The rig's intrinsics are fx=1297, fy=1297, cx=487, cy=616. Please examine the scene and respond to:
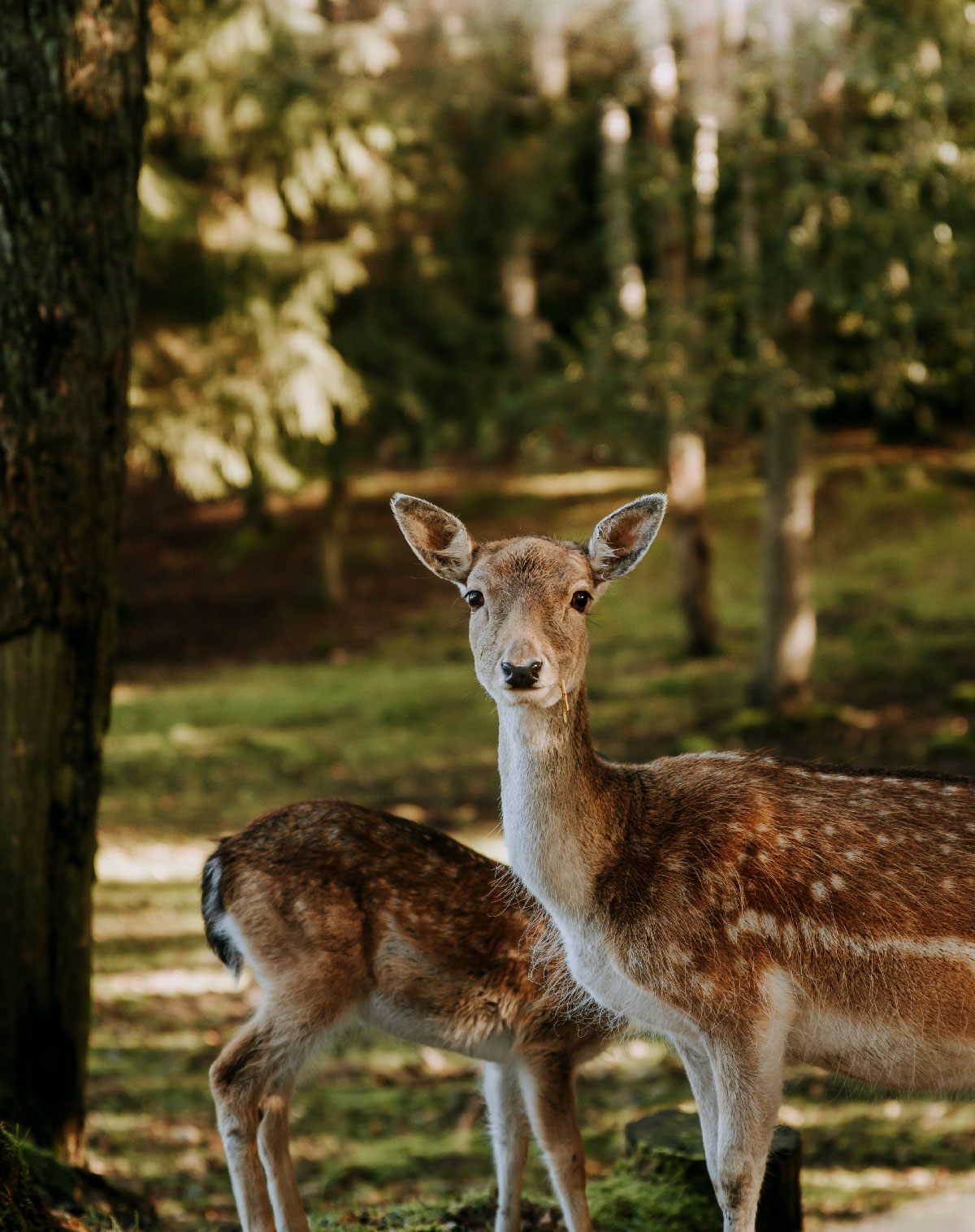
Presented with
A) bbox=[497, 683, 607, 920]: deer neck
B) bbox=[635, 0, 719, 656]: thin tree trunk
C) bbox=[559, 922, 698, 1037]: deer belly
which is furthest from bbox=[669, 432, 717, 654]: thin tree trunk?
bbox=[559, 922, 698, 1037]: deer belly

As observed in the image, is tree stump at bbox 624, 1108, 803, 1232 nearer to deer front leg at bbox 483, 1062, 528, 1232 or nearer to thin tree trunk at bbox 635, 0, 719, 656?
deer front leg at bbox 483, 1062, 528, 1232

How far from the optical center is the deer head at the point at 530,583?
3.53 meters

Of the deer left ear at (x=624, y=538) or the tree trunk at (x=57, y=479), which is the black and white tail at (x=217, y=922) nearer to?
the tree trunk at (x=57, y=479)

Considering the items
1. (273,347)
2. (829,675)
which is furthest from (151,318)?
(829,675)

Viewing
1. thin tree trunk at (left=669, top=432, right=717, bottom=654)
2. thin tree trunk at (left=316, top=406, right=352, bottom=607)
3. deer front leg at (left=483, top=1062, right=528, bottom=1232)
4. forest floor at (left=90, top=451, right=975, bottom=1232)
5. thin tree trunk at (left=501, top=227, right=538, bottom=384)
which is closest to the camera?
deer front leg at (left=483, top=1062, right=528, bottom=1232)

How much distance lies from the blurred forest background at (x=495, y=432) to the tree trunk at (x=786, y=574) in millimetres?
44

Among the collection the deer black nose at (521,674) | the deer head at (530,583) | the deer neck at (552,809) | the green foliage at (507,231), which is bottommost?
the deer neck at (552,809)

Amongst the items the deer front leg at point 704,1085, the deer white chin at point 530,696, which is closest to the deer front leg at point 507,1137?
the deer front leg at point 704,1085

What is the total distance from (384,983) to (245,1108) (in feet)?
1.95

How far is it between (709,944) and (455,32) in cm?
1699

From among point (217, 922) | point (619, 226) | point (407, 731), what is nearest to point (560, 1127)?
point (217, 922)

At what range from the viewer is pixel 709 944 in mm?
3516

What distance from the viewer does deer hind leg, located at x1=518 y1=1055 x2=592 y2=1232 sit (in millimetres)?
4219

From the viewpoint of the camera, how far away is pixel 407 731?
49.1 ft
